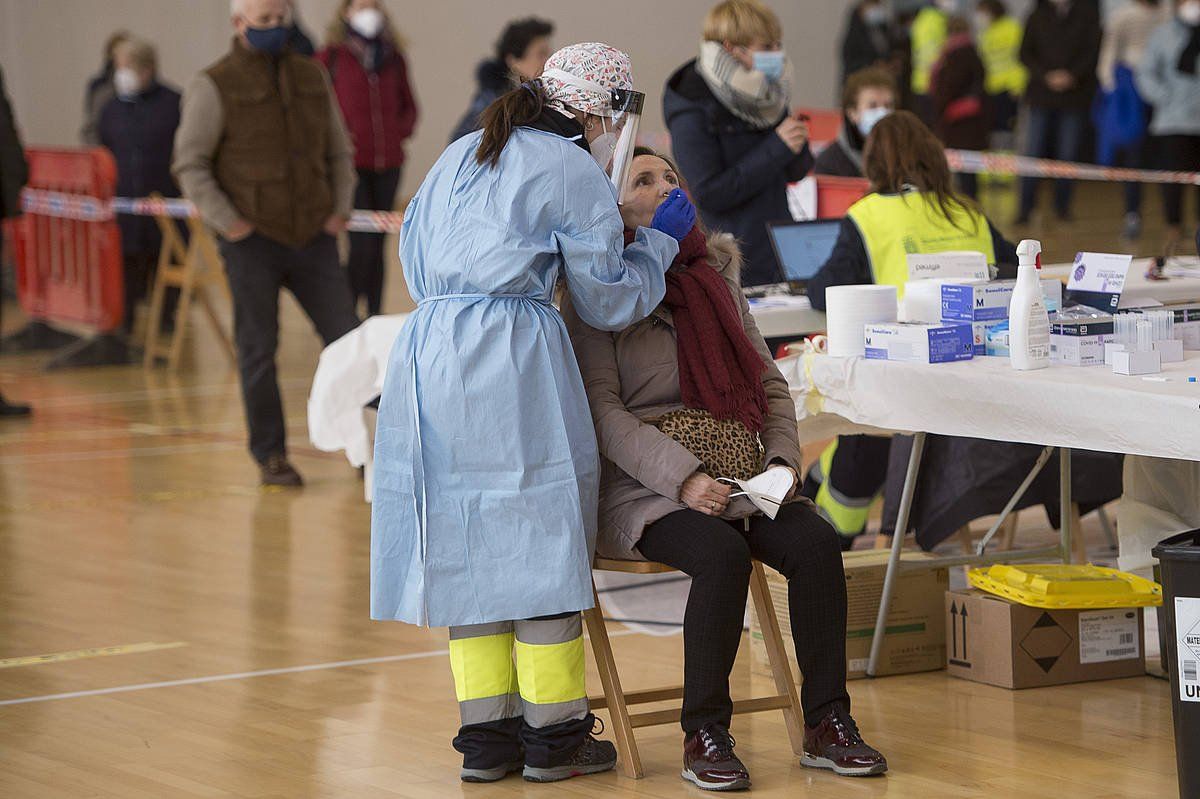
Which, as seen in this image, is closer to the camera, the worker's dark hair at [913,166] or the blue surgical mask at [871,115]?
the worker's dark hair at [913,166]

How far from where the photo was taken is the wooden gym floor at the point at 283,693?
3732 millimetres

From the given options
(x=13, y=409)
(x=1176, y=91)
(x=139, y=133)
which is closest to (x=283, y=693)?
(x=13, y=409)

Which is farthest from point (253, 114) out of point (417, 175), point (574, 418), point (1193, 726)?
point (417, 175)

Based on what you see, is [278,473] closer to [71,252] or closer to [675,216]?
[675,216]

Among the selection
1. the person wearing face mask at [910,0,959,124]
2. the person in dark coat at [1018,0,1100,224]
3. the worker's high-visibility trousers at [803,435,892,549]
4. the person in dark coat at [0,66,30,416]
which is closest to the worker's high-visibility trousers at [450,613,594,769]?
the worker's high-visibility trousers at [803,435,892,549]

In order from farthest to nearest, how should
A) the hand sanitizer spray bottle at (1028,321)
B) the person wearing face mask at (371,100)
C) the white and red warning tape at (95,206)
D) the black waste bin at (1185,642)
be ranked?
1. the white and red warning tape at (95,206)
2. the person wearing face mask at (371,100)
3. the hand sanitizer spray bottle at (1028,321)
4. the black waste bin at (1185,642)

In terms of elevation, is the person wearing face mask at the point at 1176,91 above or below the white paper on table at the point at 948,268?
above

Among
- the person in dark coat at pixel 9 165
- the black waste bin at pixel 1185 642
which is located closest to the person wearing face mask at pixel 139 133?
the person in dark coat at pixel 9 165

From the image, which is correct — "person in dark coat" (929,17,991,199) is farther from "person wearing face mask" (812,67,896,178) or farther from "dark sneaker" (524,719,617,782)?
"dark sneaker" (524,719,617,782)

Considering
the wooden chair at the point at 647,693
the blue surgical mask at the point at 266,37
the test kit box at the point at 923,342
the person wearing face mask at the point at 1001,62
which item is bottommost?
the wooden chair at the point at 647,693

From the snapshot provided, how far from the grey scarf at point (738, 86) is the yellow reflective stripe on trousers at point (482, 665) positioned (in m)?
Result: 2.63

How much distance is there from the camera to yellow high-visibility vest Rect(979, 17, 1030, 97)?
56.1ft

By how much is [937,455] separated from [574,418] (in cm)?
177

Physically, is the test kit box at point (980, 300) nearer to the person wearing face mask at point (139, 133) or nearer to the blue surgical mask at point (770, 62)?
the blue surgical mask at point (770, 62)
